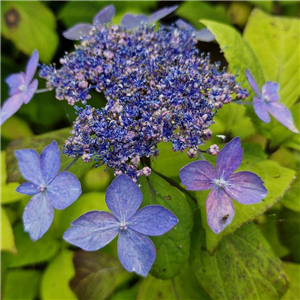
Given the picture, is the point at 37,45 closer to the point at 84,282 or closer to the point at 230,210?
the point at 84,282

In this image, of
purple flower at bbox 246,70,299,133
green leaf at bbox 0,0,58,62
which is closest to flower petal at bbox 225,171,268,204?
purple flower at bbox 246,70,299,133

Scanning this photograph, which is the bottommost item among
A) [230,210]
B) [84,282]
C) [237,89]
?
[84,282]

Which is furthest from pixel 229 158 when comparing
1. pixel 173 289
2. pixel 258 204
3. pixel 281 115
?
pixel 173 289

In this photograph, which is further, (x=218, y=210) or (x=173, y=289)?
(x=173, y=289)

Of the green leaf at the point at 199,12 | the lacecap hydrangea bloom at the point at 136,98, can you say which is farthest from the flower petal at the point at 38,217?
the green leaf at the point at 199,12

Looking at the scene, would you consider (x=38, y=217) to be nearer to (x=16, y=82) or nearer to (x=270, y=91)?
(x=16, y=82)

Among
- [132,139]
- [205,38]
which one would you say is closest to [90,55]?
[132,139]
